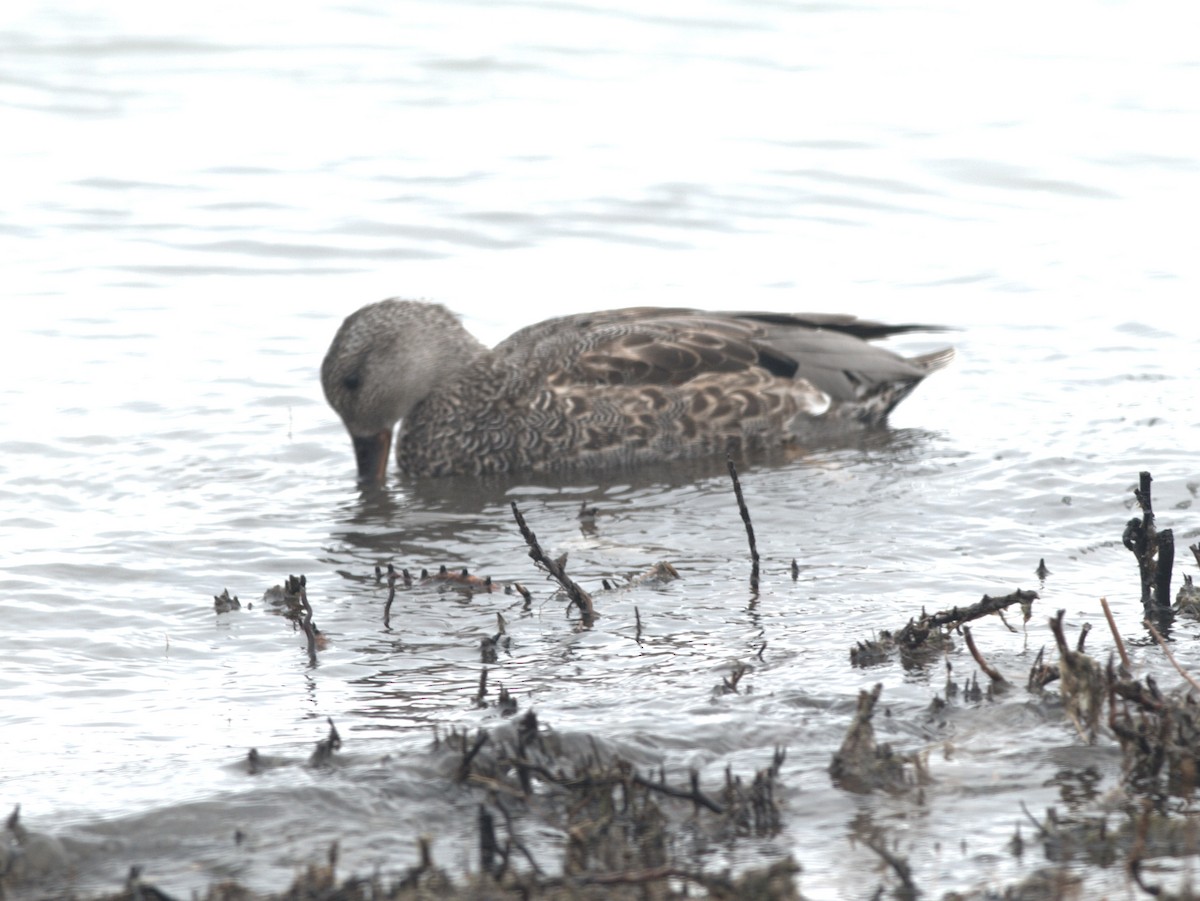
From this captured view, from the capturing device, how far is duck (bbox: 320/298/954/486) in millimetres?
9203

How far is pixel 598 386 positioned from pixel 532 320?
2.14 meters

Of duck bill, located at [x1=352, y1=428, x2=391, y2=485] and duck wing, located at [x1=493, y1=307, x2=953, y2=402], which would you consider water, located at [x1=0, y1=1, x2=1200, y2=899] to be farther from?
duck wing, located at [x1=493, y1=307, x2=953, y2=402]

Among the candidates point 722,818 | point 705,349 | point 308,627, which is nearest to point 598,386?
point 705,349

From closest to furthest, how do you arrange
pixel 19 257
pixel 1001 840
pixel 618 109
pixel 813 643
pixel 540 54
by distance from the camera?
pixel 1001 840 < pixel 813 643 < pixel 19 257 < pixel 618 109 < pixel 540 54

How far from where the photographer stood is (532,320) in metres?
11.4

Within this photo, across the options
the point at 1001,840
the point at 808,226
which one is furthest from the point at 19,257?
the point at 1001,840

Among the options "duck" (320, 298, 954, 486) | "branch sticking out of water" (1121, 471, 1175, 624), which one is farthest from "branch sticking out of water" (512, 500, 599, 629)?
"duck" (320, 298, 954, 486)

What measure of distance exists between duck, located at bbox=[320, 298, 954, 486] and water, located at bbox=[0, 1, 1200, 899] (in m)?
0.29

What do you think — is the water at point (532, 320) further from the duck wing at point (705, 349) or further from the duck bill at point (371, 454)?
the duck wing at point (705, 349)

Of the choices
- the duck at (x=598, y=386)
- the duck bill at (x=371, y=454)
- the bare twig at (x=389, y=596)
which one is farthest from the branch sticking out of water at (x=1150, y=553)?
the duck bill at (x=371, y=454)

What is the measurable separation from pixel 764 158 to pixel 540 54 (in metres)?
3.81

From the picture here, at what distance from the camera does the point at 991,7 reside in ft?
65.8

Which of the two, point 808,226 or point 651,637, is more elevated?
point 808,226

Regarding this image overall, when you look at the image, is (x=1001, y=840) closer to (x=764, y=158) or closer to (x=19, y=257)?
(x=19, y=257)
